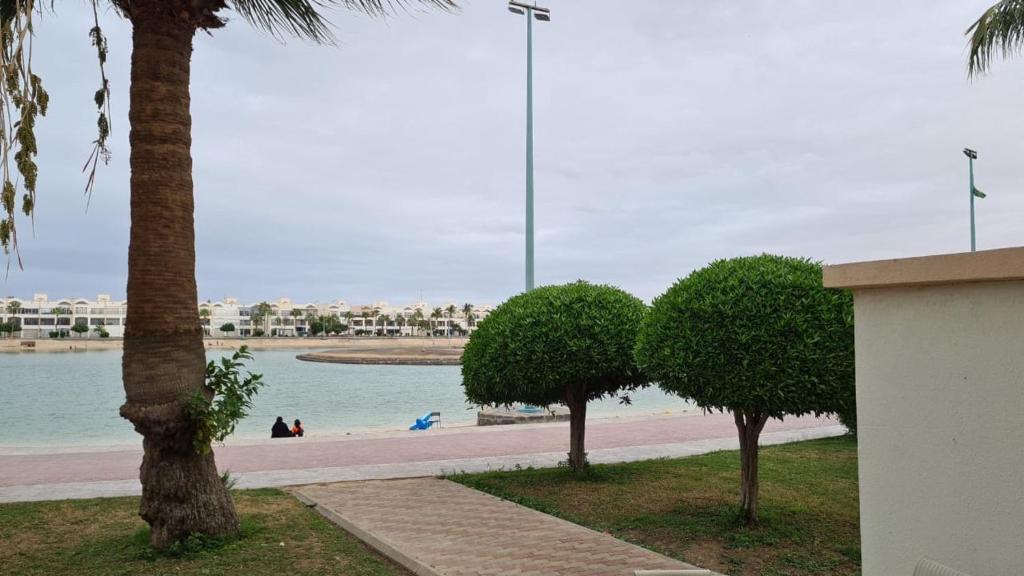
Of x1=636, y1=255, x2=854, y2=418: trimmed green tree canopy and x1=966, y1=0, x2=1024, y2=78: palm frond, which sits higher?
x1=966, y1=0, x2=1024, y2=78: palm frond

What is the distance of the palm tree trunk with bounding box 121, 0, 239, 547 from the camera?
632cm

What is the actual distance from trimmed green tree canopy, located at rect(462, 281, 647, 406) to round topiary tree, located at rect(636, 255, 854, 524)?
193 centimetres

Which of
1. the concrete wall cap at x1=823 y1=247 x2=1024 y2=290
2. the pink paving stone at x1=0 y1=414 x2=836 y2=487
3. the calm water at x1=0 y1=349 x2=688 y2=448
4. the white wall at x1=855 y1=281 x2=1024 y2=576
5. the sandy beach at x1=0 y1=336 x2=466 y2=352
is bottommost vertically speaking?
the calm water at x1=0 y1=349 x2=688 y2=448

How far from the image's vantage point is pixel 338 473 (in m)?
10.8

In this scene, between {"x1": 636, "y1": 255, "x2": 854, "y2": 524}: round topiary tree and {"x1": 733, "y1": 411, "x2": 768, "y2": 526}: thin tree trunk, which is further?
{"x1": 733, "y1": 411, "x2": 768, "y2": 526}: thin tree trunk

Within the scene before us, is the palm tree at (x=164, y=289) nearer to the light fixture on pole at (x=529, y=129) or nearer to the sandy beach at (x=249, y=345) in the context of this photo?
the light fixture on pole at (x=529, y=129)

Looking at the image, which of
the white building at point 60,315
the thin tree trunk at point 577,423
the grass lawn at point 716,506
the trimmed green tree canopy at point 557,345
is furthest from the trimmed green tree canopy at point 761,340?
the white building at point 60,315

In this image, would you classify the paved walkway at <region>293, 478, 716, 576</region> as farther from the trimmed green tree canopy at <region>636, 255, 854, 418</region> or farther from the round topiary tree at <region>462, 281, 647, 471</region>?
the trimmed green tree canopy at <region>636, 255, 854, 418</region>

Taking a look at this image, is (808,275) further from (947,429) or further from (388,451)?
(388,451)

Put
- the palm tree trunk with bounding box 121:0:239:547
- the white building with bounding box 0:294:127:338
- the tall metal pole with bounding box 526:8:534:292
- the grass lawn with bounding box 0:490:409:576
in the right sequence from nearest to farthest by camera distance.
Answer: the grass lawn with bounding box 0:490:409:576, the palm tree trunk with bounding box 121:0:239:547, the tall metal pole with bounding box 526:8:534:292, the white building with bounding box 0:294:127:338

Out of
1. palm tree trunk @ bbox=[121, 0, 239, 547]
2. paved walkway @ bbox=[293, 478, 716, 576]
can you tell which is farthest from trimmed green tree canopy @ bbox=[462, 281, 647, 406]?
palm tree trunk @ bbox=[121, 0, 239, 547]

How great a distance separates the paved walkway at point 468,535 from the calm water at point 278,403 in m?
9.36

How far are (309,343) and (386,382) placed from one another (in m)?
73.3

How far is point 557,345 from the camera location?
9.19 metres
